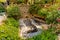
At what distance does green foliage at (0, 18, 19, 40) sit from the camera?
26.0 ft

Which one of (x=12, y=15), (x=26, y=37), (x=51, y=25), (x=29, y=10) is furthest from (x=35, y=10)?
(x=26, y=37)

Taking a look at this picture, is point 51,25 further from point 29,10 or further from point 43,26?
point 29,10

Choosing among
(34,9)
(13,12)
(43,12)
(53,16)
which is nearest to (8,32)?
(53,16)

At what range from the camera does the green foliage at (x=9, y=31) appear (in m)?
7.91

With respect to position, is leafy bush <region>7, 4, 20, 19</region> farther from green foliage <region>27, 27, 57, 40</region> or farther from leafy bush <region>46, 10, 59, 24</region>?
green foliage <region>27, 27, 57, 40</region>

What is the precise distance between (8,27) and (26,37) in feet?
2.71

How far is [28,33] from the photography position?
348 inches

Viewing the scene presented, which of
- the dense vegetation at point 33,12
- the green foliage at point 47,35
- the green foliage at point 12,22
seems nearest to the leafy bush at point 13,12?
the dense vegetation at point 33,12

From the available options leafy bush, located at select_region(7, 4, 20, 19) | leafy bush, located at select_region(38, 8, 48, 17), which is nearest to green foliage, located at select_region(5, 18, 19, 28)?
leafy bush, located at select_region(7, 4, 20, 19)

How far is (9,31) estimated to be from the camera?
8.31 m

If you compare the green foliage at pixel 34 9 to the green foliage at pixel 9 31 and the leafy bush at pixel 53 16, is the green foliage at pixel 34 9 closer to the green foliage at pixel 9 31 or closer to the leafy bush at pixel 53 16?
the green foliage at pixel 9 31

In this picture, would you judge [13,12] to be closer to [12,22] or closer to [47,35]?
[12,22]

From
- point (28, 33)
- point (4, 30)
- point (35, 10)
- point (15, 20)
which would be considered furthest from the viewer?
point (35, 10)

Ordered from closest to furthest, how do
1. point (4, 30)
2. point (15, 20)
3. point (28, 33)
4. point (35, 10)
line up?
point (4, 30), point (28, 33), point (15, 20), point (35, 10)
